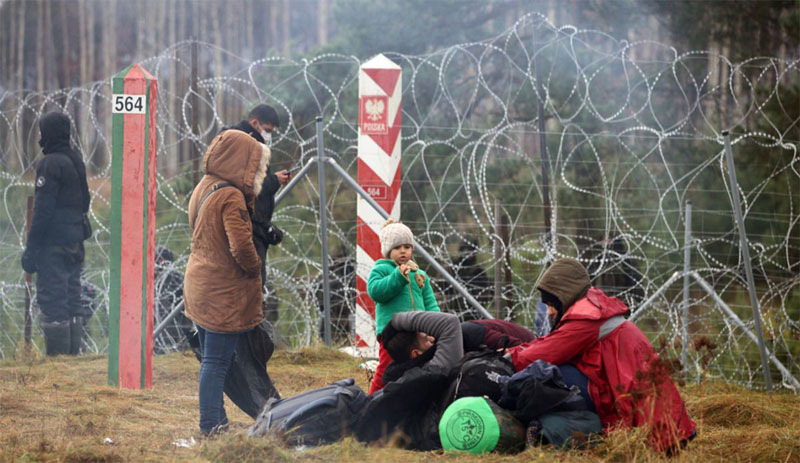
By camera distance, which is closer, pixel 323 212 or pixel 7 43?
pixel 323 212

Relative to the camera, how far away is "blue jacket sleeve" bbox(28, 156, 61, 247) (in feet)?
23.8

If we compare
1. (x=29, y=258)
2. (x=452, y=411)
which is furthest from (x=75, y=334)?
(x=452, y=411)

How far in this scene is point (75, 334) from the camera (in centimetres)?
768

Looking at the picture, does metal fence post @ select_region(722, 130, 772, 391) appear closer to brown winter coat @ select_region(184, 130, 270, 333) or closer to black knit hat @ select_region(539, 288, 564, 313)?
black knit hat @ select_region(539, 288, 564, 313)

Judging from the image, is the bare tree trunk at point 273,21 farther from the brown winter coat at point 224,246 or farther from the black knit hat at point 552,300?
the black knit hat at point 552,300

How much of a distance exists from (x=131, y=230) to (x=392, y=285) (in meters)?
1.80

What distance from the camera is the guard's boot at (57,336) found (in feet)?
24.5

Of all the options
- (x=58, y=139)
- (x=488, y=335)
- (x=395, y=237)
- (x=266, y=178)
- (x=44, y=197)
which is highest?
(x=58, y=139)

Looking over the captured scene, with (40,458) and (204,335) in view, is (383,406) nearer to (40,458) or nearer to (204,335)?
(204,335)

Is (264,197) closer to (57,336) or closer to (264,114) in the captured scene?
(264,114)

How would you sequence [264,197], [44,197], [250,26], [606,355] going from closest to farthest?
1. [606,355]
2. [264,197]
3. [44,197]
4. [250,26]

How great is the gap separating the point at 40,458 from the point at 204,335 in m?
1.14

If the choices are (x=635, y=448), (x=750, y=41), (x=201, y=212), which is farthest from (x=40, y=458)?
(x=750, y=41)

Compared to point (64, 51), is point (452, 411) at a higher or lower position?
lower
